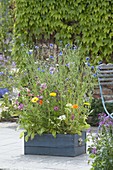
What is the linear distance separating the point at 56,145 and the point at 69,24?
3.64 metres

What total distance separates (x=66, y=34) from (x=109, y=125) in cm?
447

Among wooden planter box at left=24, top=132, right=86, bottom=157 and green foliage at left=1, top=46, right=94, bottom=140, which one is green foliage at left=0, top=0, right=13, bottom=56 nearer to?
green foliage at left=1, top=46, right=94, bottom=140

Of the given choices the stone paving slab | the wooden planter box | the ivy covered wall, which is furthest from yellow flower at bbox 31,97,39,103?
the ivy covered wall

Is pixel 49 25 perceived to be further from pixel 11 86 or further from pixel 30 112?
pixel 30 112

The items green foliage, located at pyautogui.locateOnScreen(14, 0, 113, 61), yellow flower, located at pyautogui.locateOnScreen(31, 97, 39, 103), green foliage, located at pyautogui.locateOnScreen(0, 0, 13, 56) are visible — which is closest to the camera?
yellow flower, located at pyautogui.locateOnScreen(31, 97, 39, 103)

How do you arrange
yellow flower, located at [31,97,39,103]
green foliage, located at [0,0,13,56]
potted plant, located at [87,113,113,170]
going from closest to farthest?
1. potted plant, located at [87,113,113,170]
2. yellow flower, located at [31,97,39,103]
3. green foliage, located at [0,0,13,56]

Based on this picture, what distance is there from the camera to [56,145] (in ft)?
18.3

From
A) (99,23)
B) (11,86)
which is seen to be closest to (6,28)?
(11,86)

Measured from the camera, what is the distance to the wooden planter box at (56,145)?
18.2 ft

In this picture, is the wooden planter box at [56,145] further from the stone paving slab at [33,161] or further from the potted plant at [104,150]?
the potted plant at [104,150]

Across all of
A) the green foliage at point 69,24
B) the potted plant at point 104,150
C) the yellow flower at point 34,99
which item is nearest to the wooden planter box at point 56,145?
the yellow flower at point 34,99

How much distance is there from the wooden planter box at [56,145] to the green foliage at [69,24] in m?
3.13

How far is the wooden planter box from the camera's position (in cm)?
554

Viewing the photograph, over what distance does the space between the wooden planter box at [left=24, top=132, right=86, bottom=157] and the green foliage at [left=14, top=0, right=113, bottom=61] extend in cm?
313
